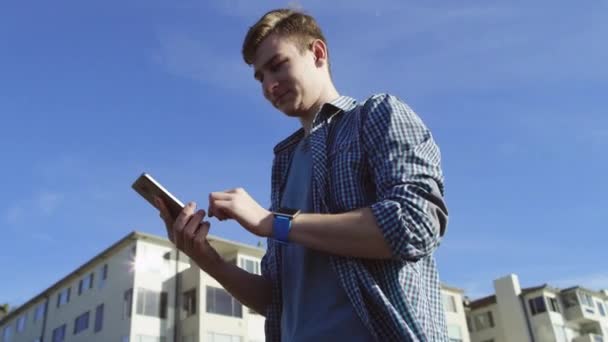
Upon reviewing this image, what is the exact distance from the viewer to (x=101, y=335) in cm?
3972

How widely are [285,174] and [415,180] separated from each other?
990mm

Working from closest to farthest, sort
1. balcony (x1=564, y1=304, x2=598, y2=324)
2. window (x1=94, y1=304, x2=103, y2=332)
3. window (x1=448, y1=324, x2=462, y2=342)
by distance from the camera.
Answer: window (x1=94, y1=304, x2=103, y2=332) → window (x1=448, y1=324, x2=462, y2=342) → balcony (x1=564, y1=304, x2=598, y2=324)

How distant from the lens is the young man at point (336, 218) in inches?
82.0

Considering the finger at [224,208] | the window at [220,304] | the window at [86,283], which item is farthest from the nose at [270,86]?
the window at [86,283]

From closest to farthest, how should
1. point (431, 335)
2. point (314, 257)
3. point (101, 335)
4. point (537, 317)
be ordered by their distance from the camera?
point (431, 335) < point (314, 257) < point (101, 335) < point (537, 317)

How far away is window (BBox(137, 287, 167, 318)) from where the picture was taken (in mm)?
38375

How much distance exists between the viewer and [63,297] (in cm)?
4659

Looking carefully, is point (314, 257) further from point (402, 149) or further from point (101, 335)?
point (101, 335)

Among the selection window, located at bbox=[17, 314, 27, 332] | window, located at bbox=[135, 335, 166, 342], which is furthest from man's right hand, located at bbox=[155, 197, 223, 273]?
window, located at bbox=[17, 314, 27, 332]

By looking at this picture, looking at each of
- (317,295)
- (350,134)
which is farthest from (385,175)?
(317,295)

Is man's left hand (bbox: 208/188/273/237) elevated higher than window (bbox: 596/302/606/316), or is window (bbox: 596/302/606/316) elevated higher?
window (bbox: 596/302/606/316)

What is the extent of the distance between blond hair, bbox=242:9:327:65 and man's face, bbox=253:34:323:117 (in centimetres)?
5

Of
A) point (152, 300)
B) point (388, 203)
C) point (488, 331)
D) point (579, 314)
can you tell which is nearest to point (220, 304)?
point (152, 300)

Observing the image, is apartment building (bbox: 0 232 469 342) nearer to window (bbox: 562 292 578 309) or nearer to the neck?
the neck
